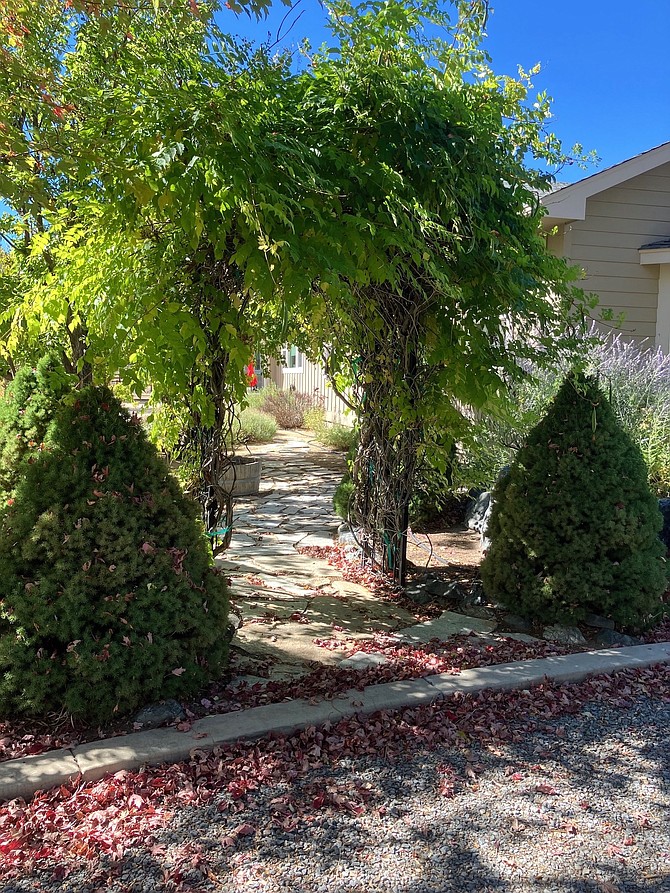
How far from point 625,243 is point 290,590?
675 centimetres

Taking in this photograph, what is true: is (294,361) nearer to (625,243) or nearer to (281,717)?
(625,243)

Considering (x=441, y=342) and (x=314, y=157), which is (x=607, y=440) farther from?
(x=314, y=157)

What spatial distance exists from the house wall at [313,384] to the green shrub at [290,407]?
1.13ft

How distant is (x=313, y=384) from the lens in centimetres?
1755

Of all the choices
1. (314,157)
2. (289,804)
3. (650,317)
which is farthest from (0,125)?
(650,317)

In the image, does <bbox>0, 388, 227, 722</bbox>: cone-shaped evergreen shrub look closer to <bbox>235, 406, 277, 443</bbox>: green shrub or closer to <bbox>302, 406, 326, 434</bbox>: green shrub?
<bbox>235, 406, 277, 443</bbox>: green shrub

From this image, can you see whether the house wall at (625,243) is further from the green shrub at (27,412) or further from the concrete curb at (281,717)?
the green shrub at (27,412)

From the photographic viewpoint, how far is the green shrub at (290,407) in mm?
16781

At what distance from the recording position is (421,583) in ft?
17.1

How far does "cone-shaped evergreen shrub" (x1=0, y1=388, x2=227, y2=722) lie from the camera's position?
9.02 ft

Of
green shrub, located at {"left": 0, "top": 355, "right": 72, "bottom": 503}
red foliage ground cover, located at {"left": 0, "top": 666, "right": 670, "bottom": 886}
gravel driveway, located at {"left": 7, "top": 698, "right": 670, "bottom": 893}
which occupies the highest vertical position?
green shrub, located at {"left": 0, "top": 355, "right": 72, "bottom": 503}

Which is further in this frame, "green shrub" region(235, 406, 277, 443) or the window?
the window

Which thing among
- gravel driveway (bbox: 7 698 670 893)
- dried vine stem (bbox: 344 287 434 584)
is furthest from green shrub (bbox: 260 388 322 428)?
gravel driveway (bbox: 7 698 670 893)

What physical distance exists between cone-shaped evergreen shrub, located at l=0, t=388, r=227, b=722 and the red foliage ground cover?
1.32 ft
